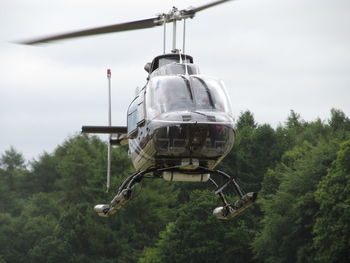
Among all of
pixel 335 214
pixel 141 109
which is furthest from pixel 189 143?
pixel 335 214

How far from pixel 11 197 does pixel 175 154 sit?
102 m

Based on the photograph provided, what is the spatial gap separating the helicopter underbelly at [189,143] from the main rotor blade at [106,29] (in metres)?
3.04

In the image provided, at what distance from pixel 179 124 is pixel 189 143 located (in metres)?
0.62

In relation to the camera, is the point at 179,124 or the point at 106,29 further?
the point at 106,29

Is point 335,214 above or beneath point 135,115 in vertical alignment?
above

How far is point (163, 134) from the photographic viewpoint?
26453 mm

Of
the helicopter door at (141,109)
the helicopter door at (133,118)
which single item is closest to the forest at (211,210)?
the helicopter door at (133,118)

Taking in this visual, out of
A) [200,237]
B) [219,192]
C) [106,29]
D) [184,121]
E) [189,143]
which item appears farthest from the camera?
[200,237]

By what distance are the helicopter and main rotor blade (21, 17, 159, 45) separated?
1.0 inches

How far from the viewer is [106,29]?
28.2m

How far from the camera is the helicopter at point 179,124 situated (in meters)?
26.3

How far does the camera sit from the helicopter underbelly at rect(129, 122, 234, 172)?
86.1 ft

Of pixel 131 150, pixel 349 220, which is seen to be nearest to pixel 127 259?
pixel 349 220

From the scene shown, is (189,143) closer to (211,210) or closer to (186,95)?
(186,95)
